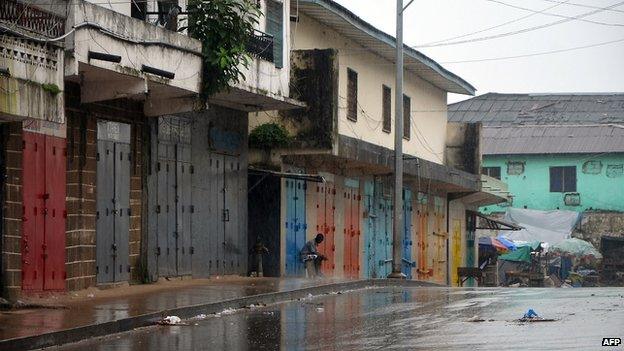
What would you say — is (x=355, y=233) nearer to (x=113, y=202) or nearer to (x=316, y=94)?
(x=316, y=94)

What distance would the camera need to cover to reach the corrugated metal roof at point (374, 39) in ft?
97.1

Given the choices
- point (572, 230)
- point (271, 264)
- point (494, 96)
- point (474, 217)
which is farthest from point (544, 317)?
point (494, 96)

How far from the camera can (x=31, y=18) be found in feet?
55.1

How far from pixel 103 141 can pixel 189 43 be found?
237 centimetres

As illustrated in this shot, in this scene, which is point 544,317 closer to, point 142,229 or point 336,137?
point 142,229

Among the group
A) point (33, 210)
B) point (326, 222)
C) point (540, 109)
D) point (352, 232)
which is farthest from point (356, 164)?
point (540, 109)

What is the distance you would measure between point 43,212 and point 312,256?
10.7m

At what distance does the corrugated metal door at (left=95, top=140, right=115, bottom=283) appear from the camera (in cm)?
2053

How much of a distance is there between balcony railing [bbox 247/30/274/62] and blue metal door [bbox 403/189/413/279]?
13920 mm

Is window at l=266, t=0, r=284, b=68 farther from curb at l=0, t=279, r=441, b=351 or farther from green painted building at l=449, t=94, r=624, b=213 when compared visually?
green painted building at l=449, t=94, r=624, b=213

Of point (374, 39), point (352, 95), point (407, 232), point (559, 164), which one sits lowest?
point (407, 232)

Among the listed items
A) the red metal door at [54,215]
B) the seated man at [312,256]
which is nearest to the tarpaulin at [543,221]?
the seated man at [312,256]

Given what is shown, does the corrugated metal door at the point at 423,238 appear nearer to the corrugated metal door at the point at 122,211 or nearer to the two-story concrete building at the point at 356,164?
the two-story concrete building at the point at 356,164

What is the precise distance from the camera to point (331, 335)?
14.0 metres
